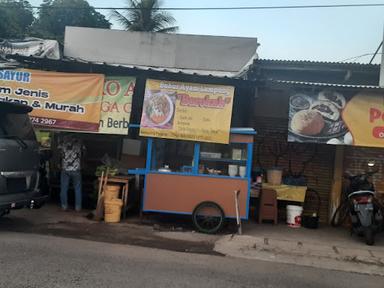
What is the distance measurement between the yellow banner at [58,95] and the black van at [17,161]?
117 centimetres

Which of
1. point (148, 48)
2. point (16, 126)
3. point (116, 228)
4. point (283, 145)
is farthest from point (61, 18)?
point (116, 228)

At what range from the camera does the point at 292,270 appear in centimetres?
662

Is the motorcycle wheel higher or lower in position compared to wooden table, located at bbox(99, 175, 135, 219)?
lower

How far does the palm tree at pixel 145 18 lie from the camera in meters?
25.8

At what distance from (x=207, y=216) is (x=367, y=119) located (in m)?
3.61

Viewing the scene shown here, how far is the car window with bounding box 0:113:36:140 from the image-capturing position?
766 centimetres

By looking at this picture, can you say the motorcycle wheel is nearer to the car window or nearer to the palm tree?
the car window

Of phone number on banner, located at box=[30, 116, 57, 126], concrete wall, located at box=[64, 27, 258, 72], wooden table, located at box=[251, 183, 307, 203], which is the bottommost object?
wooden table, located at box=[251, 183, 307, 203]

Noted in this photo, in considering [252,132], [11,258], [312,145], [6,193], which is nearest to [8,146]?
[6,193]

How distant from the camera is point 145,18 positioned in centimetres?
2586

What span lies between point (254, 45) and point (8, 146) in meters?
7.99

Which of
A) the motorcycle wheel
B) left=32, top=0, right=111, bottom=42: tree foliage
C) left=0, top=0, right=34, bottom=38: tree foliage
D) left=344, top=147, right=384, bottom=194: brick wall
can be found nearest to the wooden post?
left=344, top=147, right=384, bottom=194: brick wall

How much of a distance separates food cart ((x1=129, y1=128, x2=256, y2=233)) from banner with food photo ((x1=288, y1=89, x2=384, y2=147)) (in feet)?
3.73

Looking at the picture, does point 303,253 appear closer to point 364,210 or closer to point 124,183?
point 364,210
